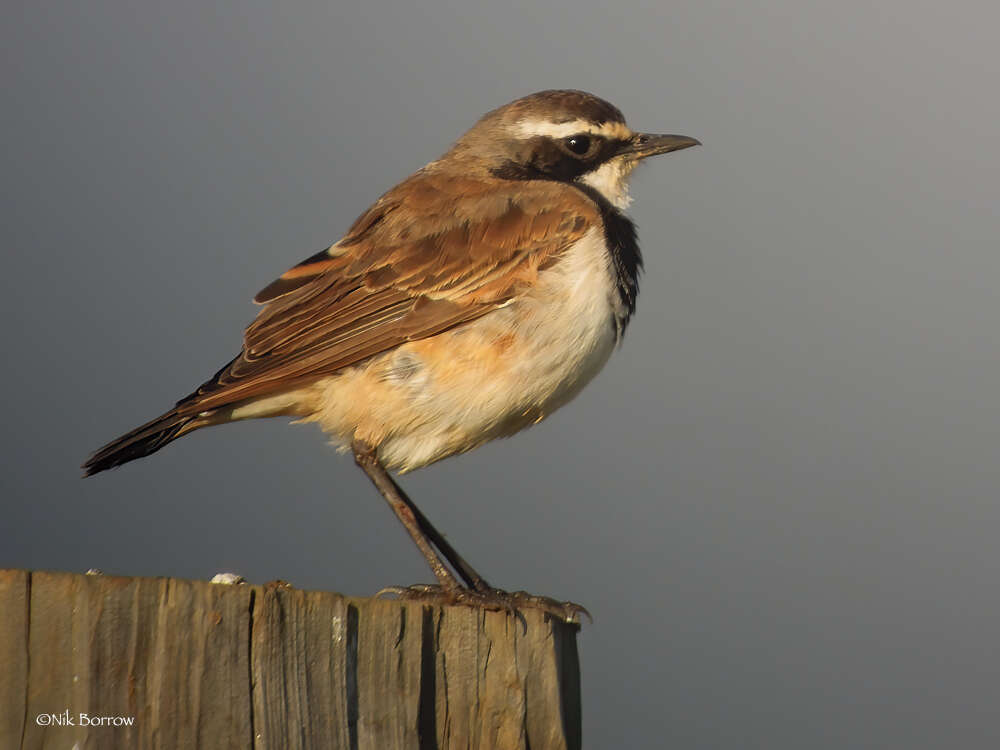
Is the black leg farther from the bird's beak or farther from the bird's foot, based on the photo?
the bird's beak

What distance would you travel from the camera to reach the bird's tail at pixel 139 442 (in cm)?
537

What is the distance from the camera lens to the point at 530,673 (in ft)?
12.7

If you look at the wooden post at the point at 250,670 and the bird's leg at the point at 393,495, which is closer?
the wooden post at the point at 250,670

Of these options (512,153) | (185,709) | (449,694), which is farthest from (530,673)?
(512,153)

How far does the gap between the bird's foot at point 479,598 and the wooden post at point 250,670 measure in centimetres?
109

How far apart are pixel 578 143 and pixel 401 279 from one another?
140 cm

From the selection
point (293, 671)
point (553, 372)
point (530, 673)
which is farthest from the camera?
point (553, 372)

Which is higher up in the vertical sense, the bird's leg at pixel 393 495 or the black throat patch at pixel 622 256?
the black throat patch at pixel 622 256

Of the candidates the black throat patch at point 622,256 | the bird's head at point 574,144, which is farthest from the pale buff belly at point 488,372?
the bird's head at point 574,144

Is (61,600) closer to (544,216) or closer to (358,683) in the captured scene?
(358,683)

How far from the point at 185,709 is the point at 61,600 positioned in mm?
407

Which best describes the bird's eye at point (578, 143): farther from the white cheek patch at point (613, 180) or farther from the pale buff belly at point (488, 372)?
the pale buff belly at point (488, 372)

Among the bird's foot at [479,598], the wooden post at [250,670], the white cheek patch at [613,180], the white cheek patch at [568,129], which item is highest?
the white cheek patch at [568,129]

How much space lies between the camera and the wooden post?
9.41ft
